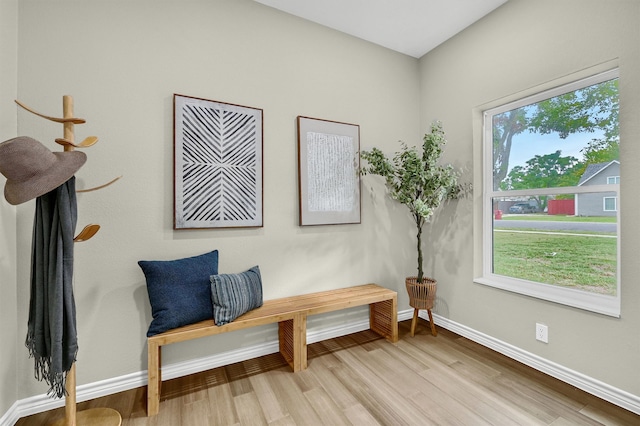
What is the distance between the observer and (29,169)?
48.6 inches

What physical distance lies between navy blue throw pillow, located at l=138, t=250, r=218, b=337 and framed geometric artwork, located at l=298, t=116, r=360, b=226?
3.09 feet

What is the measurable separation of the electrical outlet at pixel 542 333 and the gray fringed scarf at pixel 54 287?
2897 millimetres

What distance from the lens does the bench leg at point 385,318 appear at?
2.58m

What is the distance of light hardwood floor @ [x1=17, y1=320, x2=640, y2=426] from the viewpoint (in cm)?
166

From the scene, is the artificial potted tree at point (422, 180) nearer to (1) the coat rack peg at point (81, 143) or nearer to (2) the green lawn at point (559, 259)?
(2) the green lawn at point (559, 259)

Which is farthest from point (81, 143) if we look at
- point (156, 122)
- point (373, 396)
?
point (373, 396)

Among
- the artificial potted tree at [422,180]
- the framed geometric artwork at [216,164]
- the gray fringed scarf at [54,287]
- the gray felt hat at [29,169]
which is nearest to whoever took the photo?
the gray felt hat at [29,169]

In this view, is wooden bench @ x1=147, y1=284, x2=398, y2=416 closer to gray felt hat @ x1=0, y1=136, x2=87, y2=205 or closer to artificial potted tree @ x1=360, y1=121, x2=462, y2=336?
artificial potted tree @ x1=360, y1=121, x2=462, y2=336

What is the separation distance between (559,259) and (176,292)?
2.72m

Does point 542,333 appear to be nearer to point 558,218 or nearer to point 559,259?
point 559,259

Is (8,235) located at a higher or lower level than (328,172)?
lower

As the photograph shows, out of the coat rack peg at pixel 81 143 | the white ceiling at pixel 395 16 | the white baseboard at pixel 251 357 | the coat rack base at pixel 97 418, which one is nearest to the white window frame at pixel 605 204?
the white baseboard at pixel 251 357

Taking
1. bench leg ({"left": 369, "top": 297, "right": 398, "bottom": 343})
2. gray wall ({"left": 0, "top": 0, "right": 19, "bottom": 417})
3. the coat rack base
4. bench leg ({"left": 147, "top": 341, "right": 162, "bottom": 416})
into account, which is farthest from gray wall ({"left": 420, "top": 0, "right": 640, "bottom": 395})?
gray wall ({"left": 0, "top": 0, "right": 19, "bottom": 417})

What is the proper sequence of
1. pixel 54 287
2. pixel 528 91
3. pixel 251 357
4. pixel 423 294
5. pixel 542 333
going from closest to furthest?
pixel 54 287, pixel 542 333, pixel 528 91, pixel 251 357, pixel 423 294
